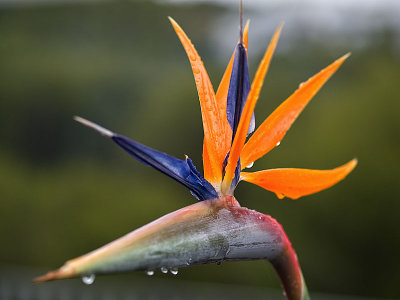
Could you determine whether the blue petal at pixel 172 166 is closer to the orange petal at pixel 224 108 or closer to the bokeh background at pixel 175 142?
the orange petal at pixel 224 108

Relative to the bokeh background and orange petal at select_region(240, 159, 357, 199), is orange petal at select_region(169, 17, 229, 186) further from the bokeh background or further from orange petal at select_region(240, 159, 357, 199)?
the bokeh background

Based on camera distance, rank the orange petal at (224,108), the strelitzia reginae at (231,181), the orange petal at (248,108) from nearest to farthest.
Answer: the strelitzia reginae at (231,181) → the orange petal at (248,108) → the orange petal at (224,108)

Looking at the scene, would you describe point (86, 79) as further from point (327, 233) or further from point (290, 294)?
point (290, 294)

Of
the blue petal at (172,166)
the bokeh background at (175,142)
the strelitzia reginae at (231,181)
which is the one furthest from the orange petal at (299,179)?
the bokeh background at (175,142)

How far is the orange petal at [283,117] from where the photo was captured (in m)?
0.96

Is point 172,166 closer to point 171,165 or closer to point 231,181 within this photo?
point 171,165

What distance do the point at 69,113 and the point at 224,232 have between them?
52.7 feet

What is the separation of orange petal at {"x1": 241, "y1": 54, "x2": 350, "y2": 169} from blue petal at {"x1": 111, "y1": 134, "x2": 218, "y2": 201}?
0.41ft

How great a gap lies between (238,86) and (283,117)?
3.9 inches

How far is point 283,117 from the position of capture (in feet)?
3.24

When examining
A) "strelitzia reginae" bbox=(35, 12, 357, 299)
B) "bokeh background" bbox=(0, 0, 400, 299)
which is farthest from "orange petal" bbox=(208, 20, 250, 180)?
"bokeh background" bbox=(0, 0, 400, 299)

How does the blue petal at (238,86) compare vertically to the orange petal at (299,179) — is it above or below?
above

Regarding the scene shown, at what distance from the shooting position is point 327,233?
9727 millimetres

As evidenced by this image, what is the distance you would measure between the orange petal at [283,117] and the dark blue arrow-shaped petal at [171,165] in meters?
0.13
